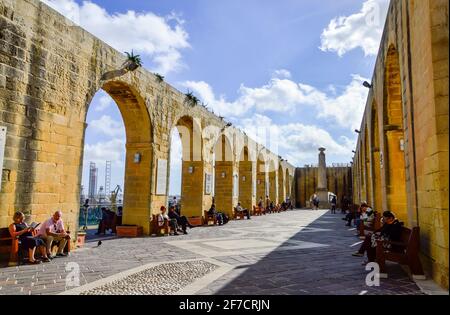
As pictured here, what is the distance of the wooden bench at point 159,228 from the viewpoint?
1004 cm

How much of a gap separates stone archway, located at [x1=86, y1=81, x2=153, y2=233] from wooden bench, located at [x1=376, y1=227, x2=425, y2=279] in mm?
6932

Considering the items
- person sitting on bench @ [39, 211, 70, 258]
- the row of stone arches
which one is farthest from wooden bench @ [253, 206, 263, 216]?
person sitting on bench @ [39, 211, 70, 258]

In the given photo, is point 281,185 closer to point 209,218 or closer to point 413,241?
point 209,218

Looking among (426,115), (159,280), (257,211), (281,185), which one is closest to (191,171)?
(257,211)

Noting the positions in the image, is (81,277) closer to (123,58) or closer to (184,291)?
(184,291)

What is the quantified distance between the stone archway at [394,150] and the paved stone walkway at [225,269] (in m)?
1.50

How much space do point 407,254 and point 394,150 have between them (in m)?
4.38

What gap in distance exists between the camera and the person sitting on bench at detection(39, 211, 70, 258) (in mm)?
6156

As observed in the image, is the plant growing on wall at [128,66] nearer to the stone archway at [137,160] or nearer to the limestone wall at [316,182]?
the stone archway at [137,160]

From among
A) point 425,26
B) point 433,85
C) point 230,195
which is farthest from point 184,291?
point 230,195

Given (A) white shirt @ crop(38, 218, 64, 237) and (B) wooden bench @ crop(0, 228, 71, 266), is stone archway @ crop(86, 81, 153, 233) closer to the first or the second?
(A) white shirt @ crop(38, 218, 64, 237)

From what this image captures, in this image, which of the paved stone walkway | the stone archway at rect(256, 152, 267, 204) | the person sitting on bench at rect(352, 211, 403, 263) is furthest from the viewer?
the stone archway at rect(256, 152, 267, 204)

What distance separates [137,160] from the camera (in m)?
10.4

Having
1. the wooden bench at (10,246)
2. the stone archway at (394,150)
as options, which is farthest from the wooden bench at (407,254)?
the wooden bench at (10,246)
